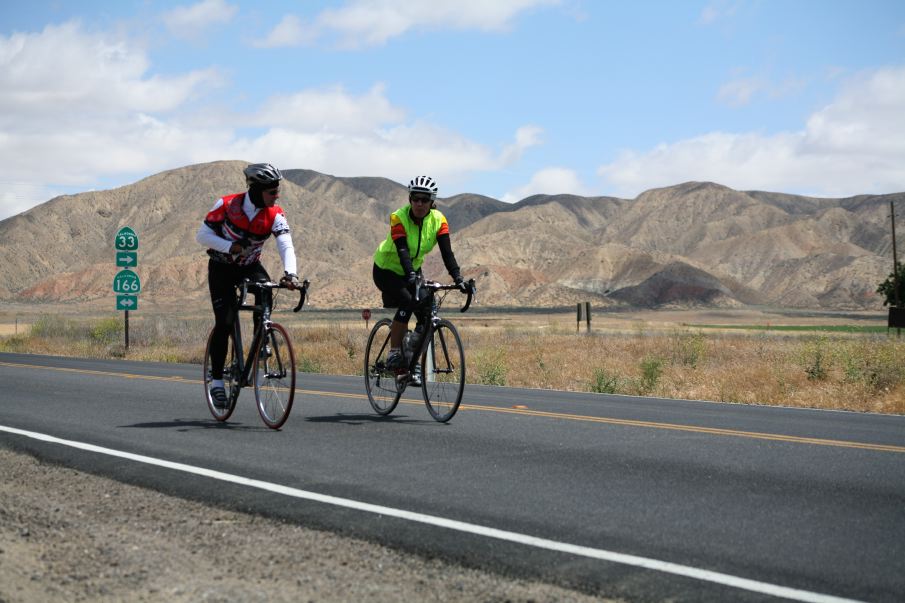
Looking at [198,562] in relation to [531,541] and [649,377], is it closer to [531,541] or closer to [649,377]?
[531,541]

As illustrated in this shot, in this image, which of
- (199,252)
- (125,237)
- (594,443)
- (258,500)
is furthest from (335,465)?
(199,252)

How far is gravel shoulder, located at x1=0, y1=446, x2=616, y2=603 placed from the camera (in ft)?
15.1

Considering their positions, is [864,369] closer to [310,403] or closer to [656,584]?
[310,403]

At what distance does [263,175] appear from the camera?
9.19 m

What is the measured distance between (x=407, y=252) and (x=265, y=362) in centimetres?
174

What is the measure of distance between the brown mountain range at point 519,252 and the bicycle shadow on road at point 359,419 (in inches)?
4148

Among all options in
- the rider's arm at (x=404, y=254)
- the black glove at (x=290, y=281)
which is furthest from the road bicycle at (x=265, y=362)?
the rider's arm at (x=404, y=254)

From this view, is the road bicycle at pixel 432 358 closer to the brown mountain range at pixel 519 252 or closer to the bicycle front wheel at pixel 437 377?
the bicycle front wheel at pixel 437 377

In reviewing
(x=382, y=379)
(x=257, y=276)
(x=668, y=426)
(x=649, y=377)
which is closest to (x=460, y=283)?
(x=382, y=379)

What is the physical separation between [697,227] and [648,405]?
167765 mm

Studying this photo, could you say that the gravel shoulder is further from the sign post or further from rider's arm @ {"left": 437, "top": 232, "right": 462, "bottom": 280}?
the sign post

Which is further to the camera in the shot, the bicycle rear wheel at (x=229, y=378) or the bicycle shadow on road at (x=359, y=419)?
the bicycle shadow on road at (x=359, y=419)

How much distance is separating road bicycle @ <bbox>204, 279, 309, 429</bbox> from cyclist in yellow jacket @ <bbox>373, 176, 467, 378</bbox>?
3.79ft

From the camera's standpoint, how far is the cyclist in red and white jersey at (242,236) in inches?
365
